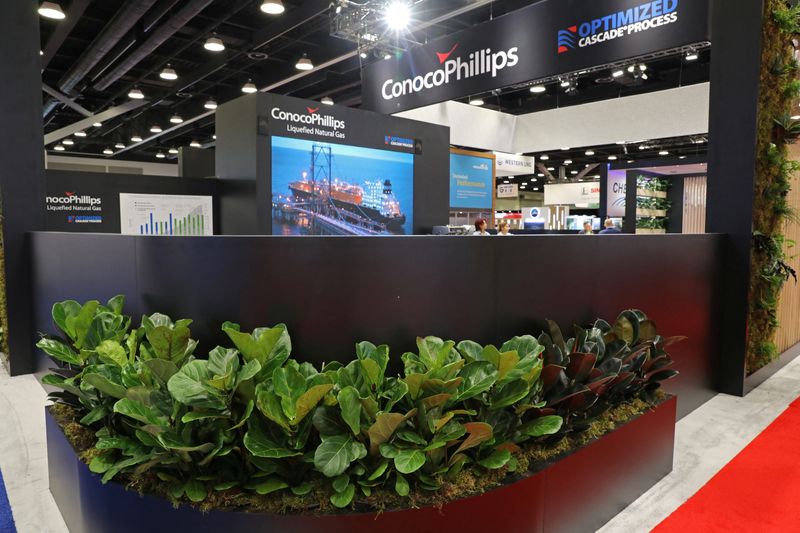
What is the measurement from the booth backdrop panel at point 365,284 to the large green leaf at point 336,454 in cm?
46

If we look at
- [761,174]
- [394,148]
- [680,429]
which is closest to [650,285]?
[680,429]

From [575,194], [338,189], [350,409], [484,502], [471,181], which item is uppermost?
[575,194]

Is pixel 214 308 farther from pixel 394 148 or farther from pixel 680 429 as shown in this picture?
pixel 394 148

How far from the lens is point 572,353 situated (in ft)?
6.92

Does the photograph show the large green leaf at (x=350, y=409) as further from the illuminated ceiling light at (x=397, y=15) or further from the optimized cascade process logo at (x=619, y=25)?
the illuminated ceiling light at (x=397, y=15)

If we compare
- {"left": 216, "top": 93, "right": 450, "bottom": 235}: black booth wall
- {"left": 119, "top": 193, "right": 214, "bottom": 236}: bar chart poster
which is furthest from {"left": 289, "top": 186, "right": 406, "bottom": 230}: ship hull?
{"left": 119, "top": 193, "right": 214, "bottom": 236}: bar chart poster

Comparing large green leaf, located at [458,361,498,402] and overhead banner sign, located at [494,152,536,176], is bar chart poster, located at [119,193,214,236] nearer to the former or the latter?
large green leaf, located at [458,361,498,402]

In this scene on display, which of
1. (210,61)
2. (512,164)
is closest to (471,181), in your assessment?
(512,164)

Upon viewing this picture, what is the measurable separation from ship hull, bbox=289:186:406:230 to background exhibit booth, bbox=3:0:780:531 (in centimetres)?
3

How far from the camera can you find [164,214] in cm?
661

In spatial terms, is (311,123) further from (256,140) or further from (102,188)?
(102,188)

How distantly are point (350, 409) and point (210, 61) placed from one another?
33.0ft

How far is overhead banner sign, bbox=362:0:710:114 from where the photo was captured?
3.74 metres

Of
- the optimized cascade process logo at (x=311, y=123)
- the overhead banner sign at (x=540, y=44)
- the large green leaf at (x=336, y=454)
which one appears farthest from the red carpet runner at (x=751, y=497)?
the optimized cascade process logo at (x=311, y=123)
